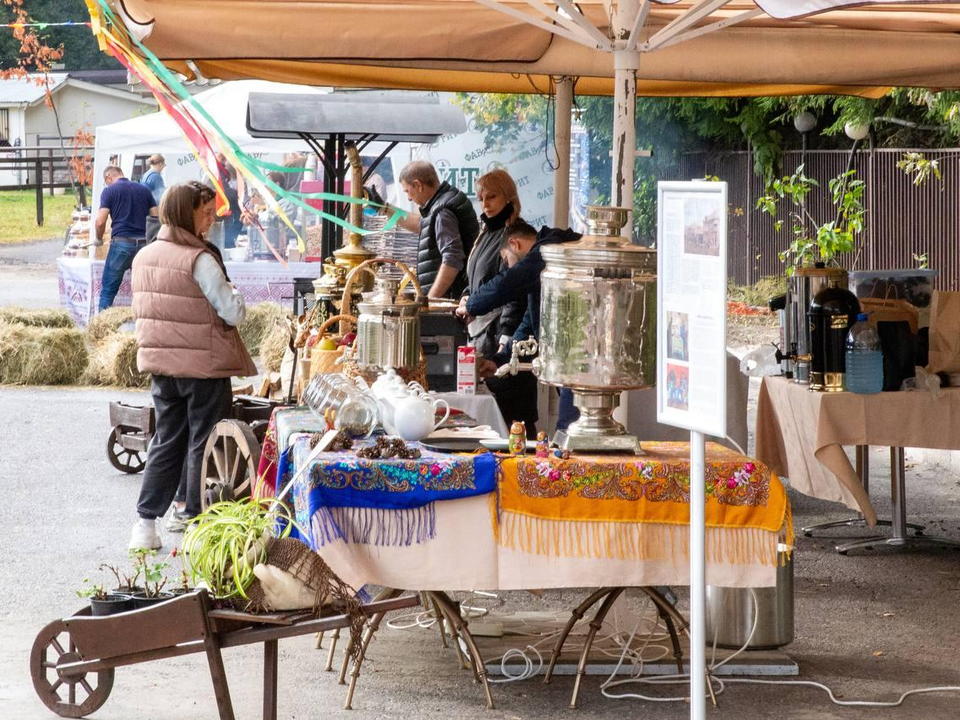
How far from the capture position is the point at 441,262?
8.24 metres

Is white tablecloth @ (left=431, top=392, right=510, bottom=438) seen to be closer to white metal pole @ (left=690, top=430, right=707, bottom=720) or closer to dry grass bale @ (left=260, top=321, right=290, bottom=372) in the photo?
white metal pole @ (left=690, top=430, right=707, bottom=720)

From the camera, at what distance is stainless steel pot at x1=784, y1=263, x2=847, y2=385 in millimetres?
6203

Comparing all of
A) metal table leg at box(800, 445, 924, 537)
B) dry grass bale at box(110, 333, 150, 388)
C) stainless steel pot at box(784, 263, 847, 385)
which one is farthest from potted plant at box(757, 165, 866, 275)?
dry grass bale at box(110, 333, 150, 388)

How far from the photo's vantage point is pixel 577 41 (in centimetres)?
499

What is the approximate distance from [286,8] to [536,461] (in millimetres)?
Answer: 2122

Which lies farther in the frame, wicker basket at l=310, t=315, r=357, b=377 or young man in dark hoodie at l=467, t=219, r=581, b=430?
young man in dark hoodie at l=467, t=219, r=581, b=430

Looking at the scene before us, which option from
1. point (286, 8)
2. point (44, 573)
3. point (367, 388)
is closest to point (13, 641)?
point (44, 573)

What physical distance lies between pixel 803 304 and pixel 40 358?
27.5 feet

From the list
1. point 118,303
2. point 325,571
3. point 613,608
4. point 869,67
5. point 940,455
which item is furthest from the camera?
point 118,303

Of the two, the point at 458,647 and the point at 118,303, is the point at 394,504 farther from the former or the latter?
the point at 118,303

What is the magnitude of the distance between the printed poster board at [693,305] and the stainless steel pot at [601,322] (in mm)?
546

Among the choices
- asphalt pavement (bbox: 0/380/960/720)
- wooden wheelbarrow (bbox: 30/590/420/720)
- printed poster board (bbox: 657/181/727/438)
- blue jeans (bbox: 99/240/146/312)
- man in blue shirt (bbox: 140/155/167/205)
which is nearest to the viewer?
printed poster board (bbox: 657/181/727/438)

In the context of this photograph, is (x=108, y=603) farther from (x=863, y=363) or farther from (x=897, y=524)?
(x=897, y=524)

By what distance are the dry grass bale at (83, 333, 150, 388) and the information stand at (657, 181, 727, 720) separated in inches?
363
